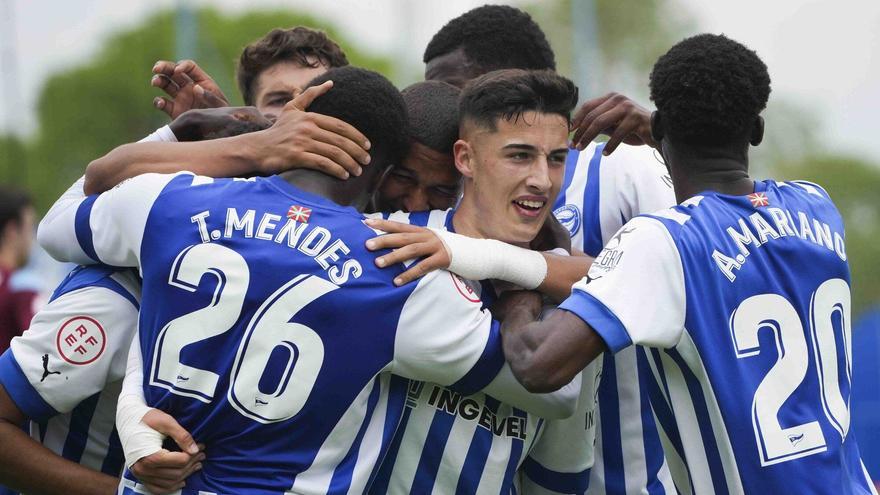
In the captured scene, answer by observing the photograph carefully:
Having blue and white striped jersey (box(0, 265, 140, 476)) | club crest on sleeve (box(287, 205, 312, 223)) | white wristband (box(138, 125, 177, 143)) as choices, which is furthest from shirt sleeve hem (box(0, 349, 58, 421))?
club crest on sleeve (box(287, 205, 312, 223))

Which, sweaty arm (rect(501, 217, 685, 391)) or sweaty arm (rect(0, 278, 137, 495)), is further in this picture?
sweaty arm (rect(0, 278, 137, 495))

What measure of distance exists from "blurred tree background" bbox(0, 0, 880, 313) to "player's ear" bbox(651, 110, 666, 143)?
3088 cm

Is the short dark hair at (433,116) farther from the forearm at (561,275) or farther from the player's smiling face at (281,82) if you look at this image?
the player's smiling face at (281,82)

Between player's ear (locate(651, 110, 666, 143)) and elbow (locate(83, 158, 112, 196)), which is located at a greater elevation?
player's ear (locate(651, 110, 666, 143))

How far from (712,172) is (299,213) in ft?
4.54

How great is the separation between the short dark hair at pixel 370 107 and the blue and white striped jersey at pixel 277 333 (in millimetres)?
352

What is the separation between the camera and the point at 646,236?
12.5ft

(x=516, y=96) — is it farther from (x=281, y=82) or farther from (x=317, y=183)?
(x=281, y=82)

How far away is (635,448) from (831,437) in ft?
3.19

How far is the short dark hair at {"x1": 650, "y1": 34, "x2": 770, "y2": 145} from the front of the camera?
158 inches

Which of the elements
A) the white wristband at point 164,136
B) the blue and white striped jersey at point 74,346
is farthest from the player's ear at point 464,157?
the blue and white striped jersey at point 74,346

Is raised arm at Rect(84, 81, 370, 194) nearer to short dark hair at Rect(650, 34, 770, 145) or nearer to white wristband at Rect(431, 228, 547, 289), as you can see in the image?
white wristband at Rect(431, 228, 547, 289)

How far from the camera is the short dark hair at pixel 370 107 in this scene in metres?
4.20

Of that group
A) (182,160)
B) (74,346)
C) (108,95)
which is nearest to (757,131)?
(182,160)
